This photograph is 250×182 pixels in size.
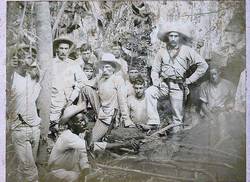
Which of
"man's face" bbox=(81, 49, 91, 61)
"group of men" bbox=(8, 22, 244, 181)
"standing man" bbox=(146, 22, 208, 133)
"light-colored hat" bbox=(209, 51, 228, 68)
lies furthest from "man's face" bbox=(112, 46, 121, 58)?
"light-colored hat" bbox=(209, 51, 228, 68)

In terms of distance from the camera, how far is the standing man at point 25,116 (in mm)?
4574

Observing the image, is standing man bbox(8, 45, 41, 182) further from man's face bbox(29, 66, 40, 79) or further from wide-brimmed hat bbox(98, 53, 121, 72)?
A: wide-brimmed hat bbox(98, 53, 121, 72)

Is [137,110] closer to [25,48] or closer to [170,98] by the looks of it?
[170,98]

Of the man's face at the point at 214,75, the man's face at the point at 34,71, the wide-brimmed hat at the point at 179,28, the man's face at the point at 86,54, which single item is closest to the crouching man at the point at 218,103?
the man's face at the point at 214,75

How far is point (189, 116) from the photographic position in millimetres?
4480

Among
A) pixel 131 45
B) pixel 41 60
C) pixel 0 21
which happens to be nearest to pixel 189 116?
pixel 131 45

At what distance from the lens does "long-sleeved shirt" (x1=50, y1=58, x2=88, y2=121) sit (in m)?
4.55

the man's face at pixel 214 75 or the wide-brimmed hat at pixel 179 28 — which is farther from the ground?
the wide-brimmed hat at pixel 179 28

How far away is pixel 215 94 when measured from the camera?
4469mm

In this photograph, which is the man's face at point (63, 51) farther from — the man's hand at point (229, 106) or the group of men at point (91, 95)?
the man's hand at point (229, 106)

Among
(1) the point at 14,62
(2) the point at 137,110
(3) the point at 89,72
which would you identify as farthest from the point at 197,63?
(1) the point at 14,62

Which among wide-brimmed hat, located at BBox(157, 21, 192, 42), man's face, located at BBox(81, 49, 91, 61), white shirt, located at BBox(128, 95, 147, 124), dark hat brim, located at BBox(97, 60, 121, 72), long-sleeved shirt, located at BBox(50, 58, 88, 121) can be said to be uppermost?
wide-brimmed hat, located at BBox(157, 21, 192, 42)

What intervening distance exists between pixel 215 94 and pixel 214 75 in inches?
8.0

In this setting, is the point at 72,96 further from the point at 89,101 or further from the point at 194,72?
Answer: the point at 194,72
